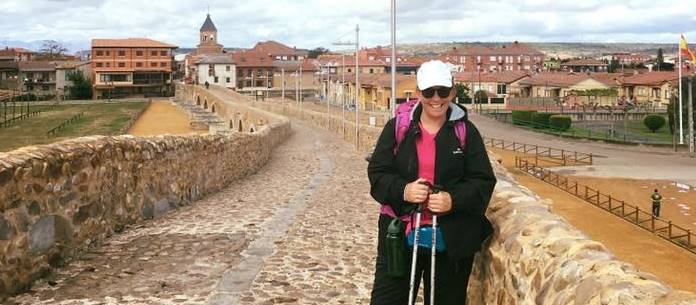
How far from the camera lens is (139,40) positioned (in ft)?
354

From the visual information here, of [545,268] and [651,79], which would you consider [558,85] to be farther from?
[545,268]

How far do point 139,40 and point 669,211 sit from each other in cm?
9120

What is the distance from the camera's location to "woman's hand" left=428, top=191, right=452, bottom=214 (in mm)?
Result: 3707

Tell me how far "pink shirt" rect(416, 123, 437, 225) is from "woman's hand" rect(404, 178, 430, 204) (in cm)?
12

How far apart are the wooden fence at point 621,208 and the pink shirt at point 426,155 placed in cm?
2086

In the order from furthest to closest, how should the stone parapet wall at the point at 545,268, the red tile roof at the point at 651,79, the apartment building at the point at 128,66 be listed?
the apartment building at the point at 128,66 < the red tile roof at the point at 651,79 < the stone parapet wall at the point at 545,268

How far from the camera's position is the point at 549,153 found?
1957 inches

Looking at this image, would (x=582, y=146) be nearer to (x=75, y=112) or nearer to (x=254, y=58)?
(x=75, y=112)

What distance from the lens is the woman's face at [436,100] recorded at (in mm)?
3859

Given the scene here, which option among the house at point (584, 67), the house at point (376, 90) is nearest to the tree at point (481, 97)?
the house at point (376, 90)

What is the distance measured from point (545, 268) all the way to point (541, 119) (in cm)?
6816

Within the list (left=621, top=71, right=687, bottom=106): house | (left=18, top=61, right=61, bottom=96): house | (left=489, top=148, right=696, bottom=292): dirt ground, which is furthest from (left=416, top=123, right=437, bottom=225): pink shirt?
(left=18, top=61, right=61, bottom=96): house

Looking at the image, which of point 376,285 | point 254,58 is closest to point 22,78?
point 254,58

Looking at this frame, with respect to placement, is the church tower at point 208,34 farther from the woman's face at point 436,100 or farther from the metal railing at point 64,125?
the woman's face at point 436,100
